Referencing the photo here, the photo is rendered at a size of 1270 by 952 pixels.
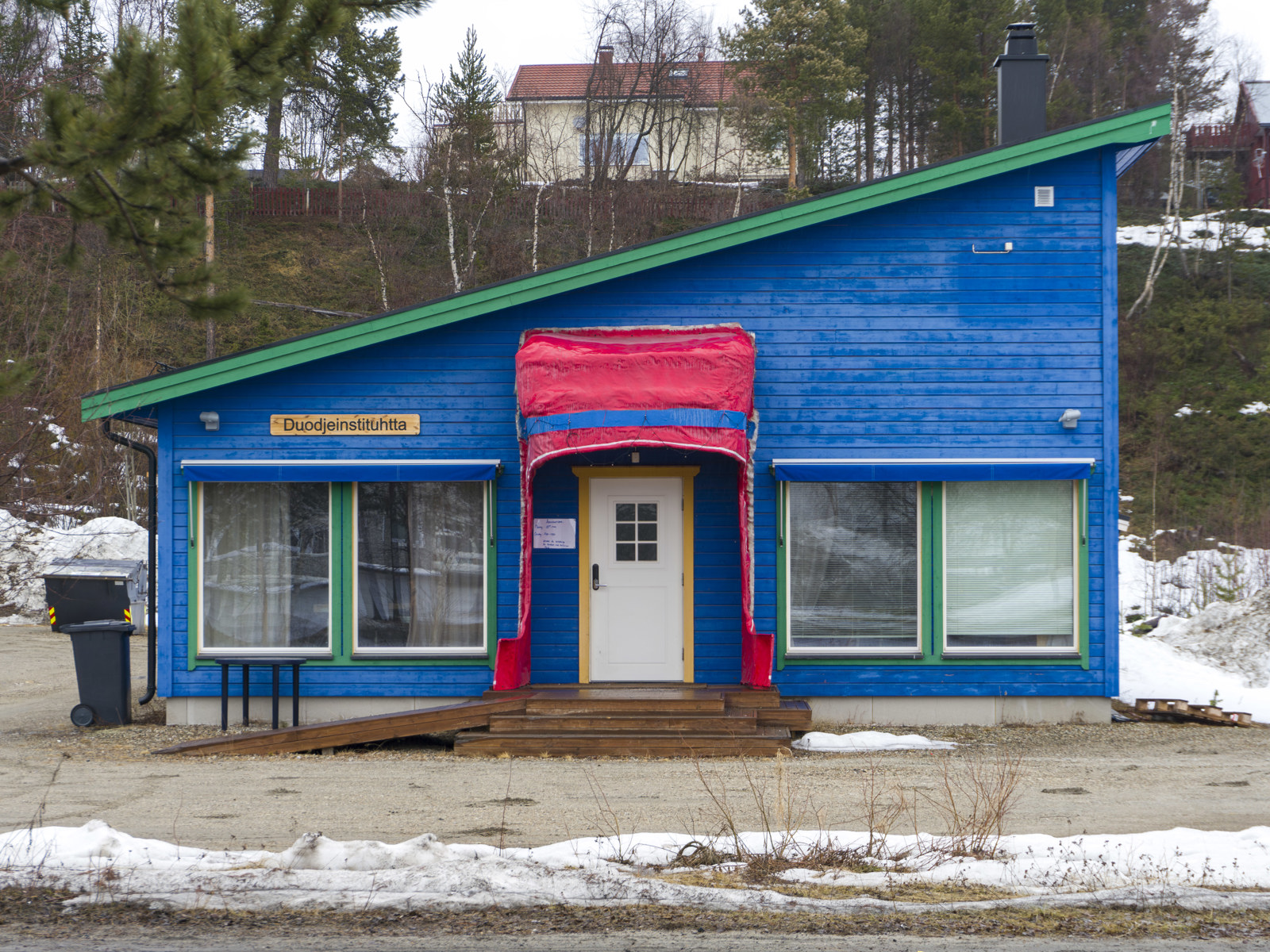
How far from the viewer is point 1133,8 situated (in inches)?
1774

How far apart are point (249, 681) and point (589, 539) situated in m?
3.68

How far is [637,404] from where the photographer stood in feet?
32.7

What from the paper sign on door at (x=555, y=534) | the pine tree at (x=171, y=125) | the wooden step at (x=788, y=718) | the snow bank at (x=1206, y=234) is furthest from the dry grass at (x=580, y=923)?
the snow bank at (x=1206, y=234)

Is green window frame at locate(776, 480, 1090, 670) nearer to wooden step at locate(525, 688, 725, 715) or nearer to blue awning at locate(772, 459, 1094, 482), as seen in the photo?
blue awning at locate(772, 459, 1094, 482)

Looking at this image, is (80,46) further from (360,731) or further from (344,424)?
(360,731)

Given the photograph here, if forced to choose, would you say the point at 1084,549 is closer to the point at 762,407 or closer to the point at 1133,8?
the point at 762,407

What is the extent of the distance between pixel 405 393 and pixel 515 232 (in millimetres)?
22646

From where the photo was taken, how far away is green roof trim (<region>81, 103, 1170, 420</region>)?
10.8m

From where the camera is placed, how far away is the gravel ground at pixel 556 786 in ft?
23.1

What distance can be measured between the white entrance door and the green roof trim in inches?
83.1

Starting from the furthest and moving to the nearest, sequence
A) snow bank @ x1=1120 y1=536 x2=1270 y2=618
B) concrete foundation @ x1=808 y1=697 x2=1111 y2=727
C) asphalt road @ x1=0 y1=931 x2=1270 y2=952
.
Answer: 1. snow bank @ x1=1120 y1=536 x2=1270 y2=618
2. concrete foundation @ x1=808 y1=697 x2=1111 y2=727
3. asphalt road @ x1=0 y1=931 x2=1270 y2=952

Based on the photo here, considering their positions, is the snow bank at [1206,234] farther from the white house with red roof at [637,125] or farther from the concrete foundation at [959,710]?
the concrete foundation at [959,710]

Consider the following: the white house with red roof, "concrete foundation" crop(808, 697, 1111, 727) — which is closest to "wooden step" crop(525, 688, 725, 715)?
"concrete foundation" crop(808, 697, 1111, 727)

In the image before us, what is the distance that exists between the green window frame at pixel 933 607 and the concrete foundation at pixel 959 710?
362 mm
